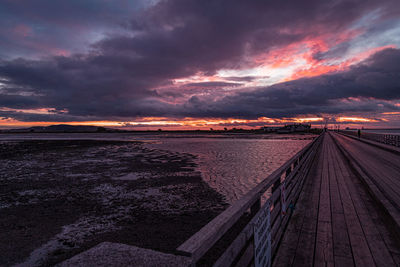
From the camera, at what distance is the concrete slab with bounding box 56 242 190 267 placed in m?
1.65

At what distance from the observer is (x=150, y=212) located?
8.48 meters

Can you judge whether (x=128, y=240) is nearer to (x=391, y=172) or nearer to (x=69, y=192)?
(x=69, y=192)

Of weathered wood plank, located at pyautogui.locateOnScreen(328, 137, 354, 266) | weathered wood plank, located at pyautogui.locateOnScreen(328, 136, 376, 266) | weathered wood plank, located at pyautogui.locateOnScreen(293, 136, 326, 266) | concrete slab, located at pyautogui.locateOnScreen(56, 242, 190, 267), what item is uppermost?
concrete slab, located at pyautogui.locateOnScreen(56, 242, 190, 267)

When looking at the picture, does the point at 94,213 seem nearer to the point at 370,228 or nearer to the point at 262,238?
the point at 262,238

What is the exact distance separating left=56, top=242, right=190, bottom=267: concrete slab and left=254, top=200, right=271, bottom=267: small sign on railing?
94 cm

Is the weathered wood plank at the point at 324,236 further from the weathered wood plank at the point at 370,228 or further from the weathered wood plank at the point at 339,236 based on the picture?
the weathered wood plank at the point at 370,228

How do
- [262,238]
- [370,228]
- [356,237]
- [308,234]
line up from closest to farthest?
[262,238] < [356,237] < [308,234] < [370,228]

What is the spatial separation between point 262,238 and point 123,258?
1464 millimetres

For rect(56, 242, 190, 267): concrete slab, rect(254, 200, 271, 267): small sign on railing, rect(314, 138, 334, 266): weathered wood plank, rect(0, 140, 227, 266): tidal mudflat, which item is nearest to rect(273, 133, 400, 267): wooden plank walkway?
rect(314, 138, 334, 266): weathered wood plank

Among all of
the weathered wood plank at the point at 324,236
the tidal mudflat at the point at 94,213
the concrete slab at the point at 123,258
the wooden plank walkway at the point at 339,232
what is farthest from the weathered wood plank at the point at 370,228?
the tidal mudflat at the point at 94,213

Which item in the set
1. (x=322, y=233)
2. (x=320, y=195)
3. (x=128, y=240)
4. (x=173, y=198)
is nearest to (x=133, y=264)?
(x=322, y=233)

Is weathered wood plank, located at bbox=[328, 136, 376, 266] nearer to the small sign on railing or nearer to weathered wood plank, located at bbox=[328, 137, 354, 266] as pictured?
weathered wood plank, located at bbox=[328, 137, 354, 266]

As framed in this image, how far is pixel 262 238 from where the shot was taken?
98.4 inches

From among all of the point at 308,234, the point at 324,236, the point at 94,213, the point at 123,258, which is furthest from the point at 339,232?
the point at 94,213
